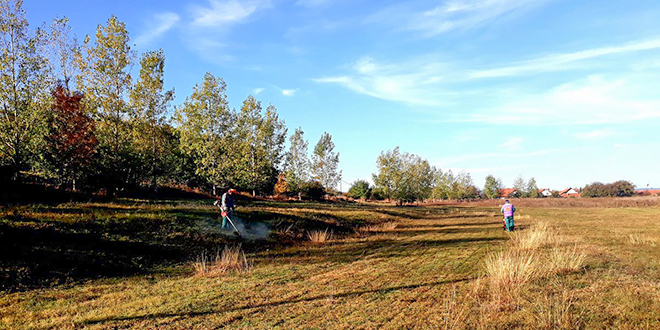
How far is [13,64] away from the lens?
67.1ft

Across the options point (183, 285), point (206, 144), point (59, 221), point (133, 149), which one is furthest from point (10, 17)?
point (183, 285)

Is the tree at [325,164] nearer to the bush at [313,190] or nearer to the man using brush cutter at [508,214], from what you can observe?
the bush at [313,190]

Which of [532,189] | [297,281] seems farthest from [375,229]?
[532,189]

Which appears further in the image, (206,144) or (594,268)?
(206,144)

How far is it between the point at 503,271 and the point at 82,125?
1100 inches

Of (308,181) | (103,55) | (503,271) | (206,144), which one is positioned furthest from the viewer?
(308,181)

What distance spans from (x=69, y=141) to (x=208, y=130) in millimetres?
15131

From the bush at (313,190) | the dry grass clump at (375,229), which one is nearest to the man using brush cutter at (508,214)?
the dry grass clump at (375,229)

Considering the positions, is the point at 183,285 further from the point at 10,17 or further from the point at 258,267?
the point at 10,17

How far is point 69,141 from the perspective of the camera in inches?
914

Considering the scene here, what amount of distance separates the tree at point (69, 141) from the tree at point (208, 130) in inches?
444

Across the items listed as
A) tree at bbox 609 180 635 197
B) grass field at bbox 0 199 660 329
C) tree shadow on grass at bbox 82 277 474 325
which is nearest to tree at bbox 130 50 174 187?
grass field at bbox 0 199 660 329

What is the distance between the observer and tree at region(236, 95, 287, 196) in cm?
3975

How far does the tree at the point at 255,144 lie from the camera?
39750 mm
